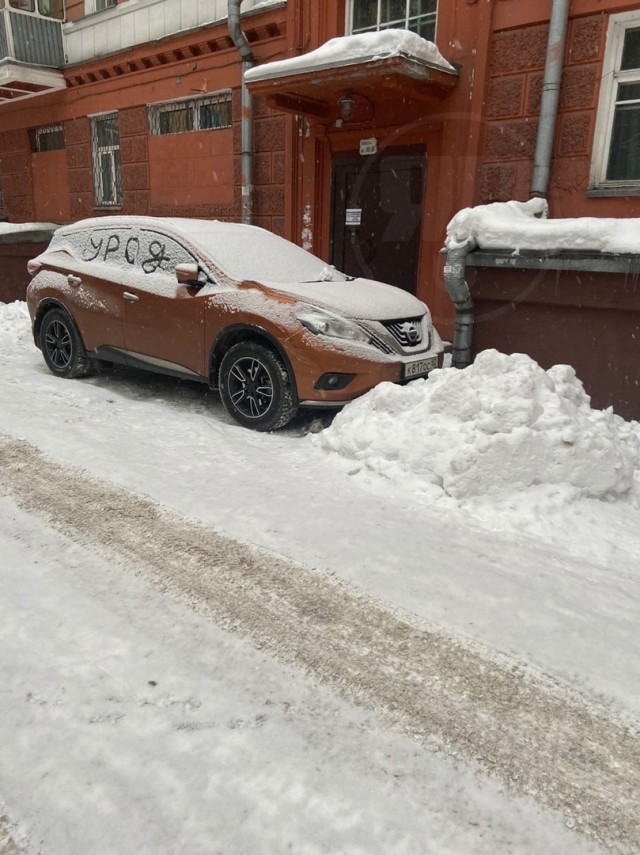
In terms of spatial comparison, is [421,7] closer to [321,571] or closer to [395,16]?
[395,16]

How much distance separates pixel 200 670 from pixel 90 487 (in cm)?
188

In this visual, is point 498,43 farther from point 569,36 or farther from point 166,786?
point 166,786

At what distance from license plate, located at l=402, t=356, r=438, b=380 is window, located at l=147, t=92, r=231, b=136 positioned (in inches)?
296

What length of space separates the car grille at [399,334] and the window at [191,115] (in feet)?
23.9

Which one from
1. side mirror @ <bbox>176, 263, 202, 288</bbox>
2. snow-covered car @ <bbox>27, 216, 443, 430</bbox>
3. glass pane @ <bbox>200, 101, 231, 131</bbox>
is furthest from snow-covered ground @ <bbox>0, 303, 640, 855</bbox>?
glass pane @ <bbox>200, 101, 231, 131</bbox>

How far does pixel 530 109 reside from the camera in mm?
7770

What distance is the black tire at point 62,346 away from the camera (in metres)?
6.51

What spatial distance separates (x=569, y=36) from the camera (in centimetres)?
738

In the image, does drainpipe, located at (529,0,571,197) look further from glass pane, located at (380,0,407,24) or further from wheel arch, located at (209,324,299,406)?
wheel arch, located at (209,324,299,406)

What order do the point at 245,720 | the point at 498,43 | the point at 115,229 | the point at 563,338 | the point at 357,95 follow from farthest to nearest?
the point at 357,95 → the point at 498,43 → the point at 115,229 → the point at 563,338 → the point at 245,720

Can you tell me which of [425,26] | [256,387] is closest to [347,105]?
Result: [425,26]

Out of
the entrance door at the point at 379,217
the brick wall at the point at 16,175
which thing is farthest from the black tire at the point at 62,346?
the brick wall at the point at 16,175

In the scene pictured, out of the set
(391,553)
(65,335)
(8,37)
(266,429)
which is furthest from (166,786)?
(8,37)

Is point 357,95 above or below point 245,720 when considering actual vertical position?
above
